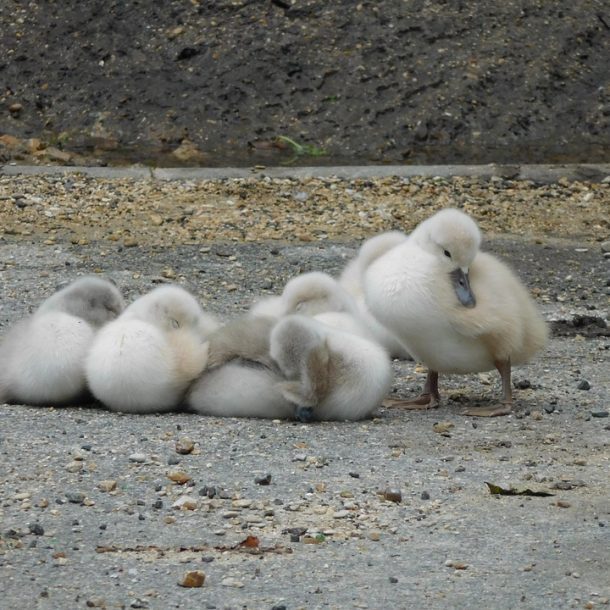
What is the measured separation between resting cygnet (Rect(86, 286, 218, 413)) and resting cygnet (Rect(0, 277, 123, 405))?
0.13 m

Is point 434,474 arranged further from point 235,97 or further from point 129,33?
point 129,33

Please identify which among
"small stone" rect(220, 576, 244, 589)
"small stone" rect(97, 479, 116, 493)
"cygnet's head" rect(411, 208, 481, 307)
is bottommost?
"small stone" rect(97, 479, 116, 493)

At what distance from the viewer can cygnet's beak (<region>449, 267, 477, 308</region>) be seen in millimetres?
6676

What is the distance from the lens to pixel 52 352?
6.69 meters

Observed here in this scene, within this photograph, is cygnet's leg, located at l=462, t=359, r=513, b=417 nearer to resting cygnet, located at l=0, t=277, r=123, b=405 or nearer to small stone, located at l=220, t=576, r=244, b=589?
resting cygnet, located at l=0, t=277, r=123, b=405

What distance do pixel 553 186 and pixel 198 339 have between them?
246 inches

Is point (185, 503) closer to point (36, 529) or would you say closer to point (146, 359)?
point (36, 529)

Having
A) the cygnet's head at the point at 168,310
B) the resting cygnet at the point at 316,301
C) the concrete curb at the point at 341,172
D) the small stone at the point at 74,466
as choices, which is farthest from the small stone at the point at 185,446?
the concrete curb at the point at 341,172

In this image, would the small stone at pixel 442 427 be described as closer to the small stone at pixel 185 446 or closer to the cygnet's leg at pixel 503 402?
the cygnet's leg at pixel 503 402

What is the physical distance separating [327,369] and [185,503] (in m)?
1.39

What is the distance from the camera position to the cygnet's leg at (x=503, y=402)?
6.89 metres

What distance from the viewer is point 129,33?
53.3 ft

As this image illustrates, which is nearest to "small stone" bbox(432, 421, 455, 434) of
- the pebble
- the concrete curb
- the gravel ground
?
the gravel ground

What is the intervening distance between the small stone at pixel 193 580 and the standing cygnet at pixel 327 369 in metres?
1.92
